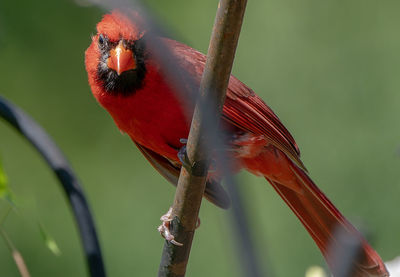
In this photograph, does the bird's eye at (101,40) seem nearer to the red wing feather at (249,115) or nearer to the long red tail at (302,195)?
the red wing feather at (249,115)

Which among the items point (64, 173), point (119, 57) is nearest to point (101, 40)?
point (119, 57)

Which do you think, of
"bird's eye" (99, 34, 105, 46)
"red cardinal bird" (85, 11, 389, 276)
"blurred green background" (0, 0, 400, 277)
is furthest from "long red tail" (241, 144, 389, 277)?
"blurred green background" (0, 0, 400, 277)

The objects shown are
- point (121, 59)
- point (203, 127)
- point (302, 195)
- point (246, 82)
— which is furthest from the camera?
point (246, 82)

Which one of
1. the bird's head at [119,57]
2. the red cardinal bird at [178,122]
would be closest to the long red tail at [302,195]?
the red cardinal bird at [178,122]

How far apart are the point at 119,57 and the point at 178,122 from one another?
0.23 metres

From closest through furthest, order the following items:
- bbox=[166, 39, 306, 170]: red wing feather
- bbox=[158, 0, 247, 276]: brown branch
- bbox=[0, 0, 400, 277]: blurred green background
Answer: bbox=[158, 0, 247, 276]: brown branch, bbox=[166, 39, 306, 170]: red wing feather, bbox=[0, 0, 400, 277]: blurred green background

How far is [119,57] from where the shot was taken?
198cm

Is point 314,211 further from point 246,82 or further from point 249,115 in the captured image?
point 246,82

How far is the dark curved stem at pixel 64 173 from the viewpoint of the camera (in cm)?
152

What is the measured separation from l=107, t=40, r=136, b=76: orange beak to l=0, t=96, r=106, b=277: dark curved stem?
39 centimetres

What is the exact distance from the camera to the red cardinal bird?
1.97m

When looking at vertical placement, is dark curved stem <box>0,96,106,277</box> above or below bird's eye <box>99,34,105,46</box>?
below

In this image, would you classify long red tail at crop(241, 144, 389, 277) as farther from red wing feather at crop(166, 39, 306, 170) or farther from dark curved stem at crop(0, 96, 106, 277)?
dark curved stem at crop(0, 96, 106, 277)

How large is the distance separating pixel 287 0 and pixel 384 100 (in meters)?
0.91
